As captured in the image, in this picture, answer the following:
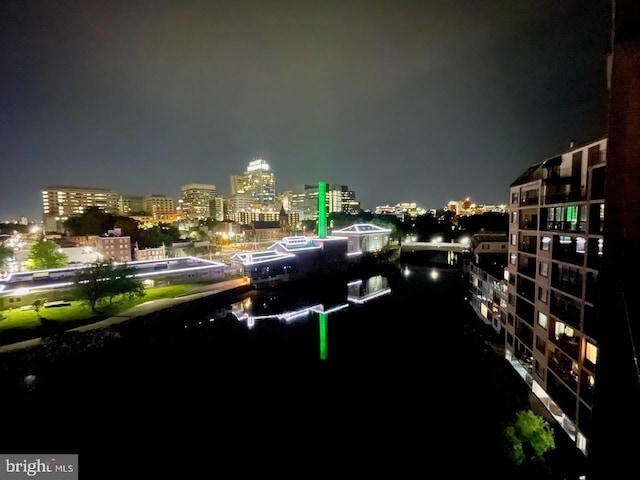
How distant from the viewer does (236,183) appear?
374 ft

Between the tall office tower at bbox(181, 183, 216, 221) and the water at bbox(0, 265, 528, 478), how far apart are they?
259 feet

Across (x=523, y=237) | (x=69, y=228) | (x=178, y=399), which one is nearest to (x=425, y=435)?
(x=523, y=237)

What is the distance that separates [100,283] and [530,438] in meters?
19.5

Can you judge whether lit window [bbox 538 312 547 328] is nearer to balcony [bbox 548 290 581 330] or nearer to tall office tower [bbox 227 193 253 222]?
balcony [bbox 548 290 581 330]

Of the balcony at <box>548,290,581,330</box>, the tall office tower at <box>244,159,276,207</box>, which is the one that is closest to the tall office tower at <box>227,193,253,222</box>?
the tall office tower at <box>244,159,276,207</box>

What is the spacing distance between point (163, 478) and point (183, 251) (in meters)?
28.9

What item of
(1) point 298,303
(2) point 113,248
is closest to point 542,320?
(1) point 298,303

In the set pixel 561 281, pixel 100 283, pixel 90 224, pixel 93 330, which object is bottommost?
pixel 93 330

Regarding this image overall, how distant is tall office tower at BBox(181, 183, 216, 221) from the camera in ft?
297

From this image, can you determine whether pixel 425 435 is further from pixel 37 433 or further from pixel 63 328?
pixel 63 328

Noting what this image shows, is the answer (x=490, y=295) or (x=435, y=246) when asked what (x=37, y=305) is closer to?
(x=490, y=295)

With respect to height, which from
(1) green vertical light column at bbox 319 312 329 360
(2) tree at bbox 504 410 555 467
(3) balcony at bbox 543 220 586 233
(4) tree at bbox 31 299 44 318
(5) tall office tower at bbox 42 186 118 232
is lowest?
(1) green vertical light column at bbox 319 312 329 360

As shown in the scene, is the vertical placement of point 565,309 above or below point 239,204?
below

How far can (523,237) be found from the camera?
10.1 m
